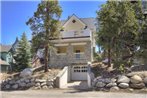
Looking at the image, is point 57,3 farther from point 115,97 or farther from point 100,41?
point 115,97

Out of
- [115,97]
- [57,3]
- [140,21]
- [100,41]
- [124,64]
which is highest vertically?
[57,3]

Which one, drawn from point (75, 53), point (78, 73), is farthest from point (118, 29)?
point (75, 53)

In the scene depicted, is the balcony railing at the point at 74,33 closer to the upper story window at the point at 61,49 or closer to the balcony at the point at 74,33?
the balcony at the point at 74,33

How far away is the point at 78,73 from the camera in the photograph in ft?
109

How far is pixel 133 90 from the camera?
20.5 metres

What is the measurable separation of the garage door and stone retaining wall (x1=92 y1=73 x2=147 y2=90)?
33.3 ft

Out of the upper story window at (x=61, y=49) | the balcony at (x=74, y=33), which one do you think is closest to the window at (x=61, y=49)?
the upper story window at (x=61, y=49)

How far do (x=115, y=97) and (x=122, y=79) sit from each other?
3.99 metres

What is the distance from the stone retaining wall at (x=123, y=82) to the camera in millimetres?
20906

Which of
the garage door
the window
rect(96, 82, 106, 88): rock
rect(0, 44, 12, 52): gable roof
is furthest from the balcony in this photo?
rect(0, 44, 12, 52): gable roof

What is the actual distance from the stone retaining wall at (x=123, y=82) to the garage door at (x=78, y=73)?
10145mm

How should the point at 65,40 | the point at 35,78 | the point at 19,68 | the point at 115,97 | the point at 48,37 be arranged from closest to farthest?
the point at 115,97, the point at 35,78, the point at 48,37, the point at 65,40, the point at 19,68

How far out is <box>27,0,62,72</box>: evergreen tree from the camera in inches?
1136

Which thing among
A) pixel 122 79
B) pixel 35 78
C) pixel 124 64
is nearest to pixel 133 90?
pixel 122 79
